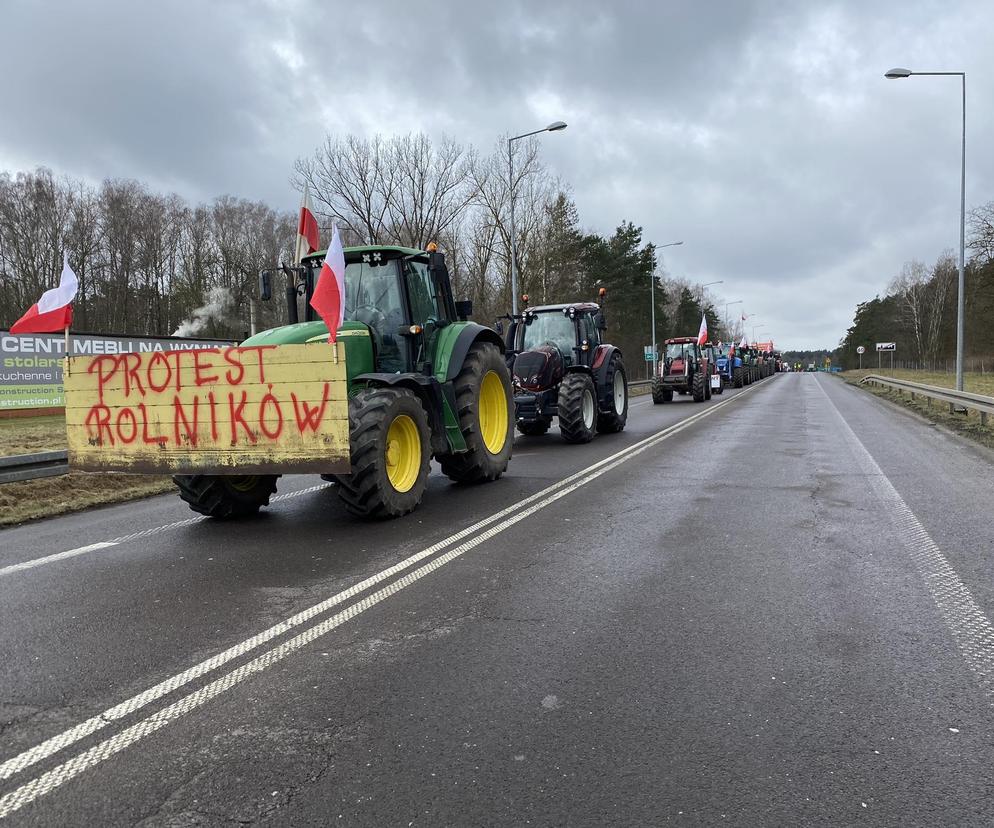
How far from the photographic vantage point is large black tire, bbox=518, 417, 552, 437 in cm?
1396

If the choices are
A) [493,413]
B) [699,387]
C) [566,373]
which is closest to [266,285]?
[493,413]

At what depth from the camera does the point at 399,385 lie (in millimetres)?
7129

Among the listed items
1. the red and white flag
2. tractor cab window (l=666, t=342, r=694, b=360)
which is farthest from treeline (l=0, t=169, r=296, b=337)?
the red and white flag

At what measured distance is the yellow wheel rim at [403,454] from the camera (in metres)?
6.98

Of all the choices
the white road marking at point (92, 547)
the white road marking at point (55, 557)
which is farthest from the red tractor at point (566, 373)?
the white road marking at point (55, 557)

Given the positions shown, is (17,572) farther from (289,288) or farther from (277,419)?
(289,288)

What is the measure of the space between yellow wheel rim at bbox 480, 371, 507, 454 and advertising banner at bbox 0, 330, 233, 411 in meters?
8.11

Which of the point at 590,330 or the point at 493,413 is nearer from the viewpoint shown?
the point at 493,413

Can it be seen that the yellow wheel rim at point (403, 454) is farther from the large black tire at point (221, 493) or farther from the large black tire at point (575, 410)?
the large black tire at point (575, 410)

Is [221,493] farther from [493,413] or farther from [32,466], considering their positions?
[32,466]

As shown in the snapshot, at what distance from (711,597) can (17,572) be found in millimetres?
4977

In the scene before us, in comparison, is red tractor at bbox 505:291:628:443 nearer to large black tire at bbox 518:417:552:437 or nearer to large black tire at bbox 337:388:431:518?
large black tire at bbox 518:417:552:437

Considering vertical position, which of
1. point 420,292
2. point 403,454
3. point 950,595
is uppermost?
point 420,292

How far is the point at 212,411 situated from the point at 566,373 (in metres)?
8.73
